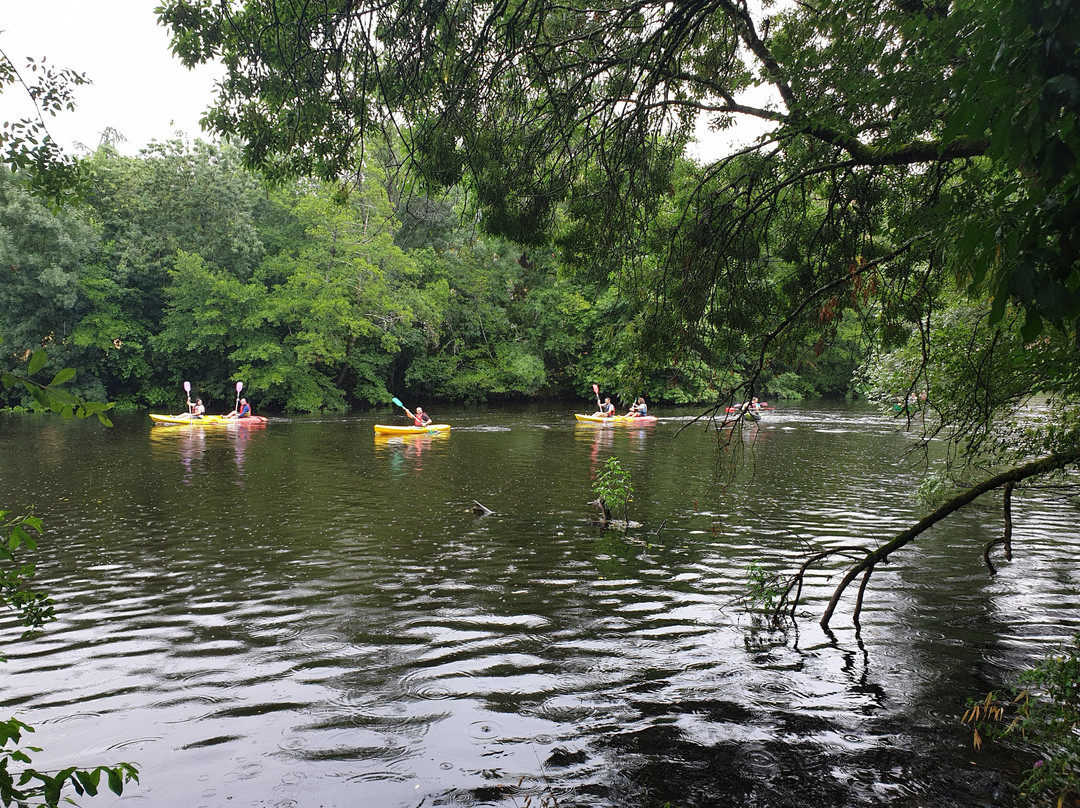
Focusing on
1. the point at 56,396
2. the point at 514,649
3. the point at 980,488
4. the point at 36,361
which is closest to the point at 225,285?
the point at 514,649

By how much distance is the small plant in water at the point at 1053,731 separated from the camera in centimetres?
346

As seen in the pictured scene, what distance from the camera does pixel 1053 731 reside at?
377cm

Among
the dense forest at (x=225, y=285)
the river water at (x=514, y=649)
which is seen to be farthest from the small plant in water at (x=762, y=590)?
the dense forest at (x=225, y=285)

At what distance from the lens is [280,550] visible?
29.3 ft

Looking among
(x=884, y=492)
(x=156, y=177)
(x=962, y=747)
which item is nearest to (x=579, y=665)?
(x=962, y=747)

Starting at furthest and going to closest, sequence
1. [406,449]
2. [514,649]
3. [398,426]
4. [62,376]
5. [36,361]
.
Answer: [398,426] → [406,449] → [514,649] → [62,376] → [36,361]

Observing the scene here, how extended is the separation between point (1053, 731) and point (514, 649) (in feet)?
12.2

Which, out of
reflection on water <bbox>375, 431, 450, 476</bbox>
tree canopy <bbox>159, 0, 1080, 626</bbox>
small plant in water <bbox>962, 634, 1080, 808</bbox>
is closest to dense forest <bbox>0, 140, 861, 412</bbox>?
reflection on water <bbox>375, 431, 450, 476</bbox>

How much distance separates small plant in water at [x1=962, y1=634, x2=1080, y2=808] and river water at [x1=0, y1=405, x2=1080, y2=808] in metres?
0.21

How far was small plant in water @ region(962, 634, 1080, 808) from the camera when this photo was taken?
3.46 m

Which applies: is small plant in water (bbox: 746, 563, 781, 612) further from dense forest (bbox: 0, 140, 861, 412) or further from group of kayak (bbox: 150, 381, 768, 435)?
dense forest (bbox: 0, 140, 861, 412)

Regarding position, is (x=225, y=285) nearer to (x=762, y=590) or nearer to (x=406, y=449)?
(x=406, y=449)

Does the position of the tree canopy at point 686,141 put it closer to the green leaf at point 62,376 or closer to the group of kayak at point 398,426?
the green leaf at point 62,376

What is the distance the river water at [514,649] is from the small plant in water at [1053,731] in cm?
21
